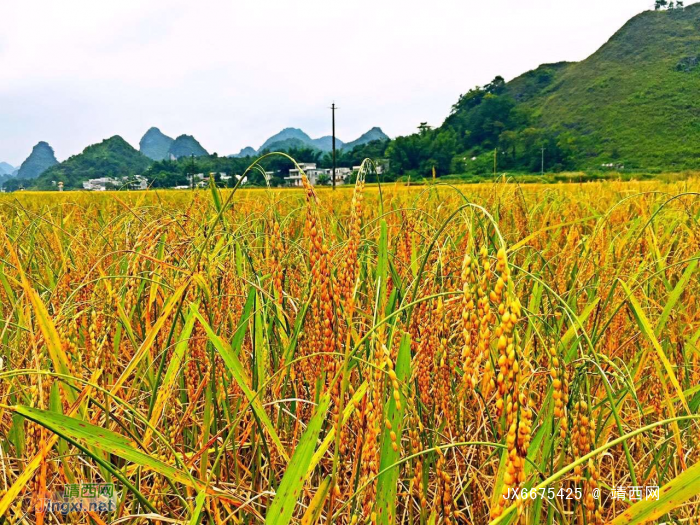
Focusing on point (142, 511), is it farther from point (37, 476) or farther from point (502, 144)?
point (502, 144)

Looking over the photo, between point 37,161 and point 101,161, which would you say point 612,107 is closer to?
point 101,161

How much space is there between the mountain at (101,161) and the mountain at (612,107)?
59.1 metres

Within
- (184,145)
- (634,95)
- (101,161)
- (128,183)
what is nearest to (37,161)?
(184,145)

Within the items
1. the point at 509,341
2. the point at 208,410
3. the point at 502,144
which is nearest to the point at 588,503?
the point at 509,341

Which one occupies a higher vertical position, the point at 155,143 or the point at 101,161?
the point at 155,143

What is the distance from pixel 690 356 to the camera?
1.94 metres

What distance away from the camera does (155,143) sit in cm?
19112

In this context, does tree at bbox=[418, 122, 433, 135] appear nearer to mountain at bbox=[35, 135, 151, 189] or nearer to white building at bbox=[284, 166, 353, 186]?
white building at bbox=[284, 166, 353, 186]

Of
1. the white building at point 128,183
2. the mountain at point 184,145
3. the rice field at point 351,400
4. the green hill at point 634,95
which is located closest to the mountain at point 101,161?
the mountain at point 184,145

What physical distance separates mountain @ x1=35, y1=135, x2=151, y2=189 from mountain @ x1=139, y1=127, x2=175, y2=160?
75.3 meters

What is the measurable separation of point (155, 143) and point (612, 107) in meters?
175

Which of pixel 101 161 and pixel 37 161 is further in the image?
pixel 37 161

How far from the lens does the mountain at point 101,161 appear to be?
7850cm

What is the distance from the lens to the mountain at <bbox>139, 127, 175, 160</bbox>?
184 meters
